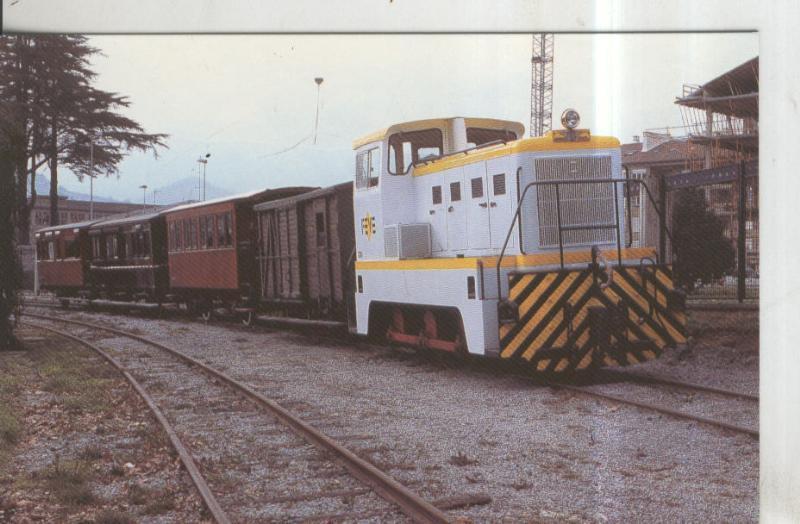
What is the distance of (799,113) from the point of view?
12.3ft

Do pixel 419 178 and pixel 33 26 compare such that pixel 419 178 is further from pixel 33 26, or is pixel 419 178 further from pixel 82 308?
pixel 82 308

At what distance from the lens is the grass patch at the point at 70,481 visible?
448cm

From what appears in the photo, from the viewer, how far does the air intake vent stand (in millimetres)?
8578

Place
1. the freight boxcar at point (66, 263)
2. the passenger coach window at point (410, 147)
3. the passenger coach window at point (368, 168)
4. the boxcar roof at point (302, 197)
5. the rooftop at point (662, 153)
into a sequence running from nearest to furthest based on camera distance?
the rooftop at point (662, 153), the passenger coach window at point (410, 147), the passenger coach window at point (368, 168), the boxcar roof at point (302, 197), the freight boxcar at point (66, 263)

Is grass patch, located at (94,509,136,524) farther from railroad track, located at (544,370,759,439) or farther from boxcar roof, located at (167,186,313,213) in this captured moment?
boxcar roof, located at (167,186,313,213)

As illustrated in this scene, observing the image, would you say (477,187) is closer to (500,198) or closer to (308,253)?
(500,198)

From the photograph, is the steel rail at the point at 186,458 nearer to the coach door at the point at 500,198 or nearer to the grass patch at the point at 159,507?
the grass patch at the point at 159,507

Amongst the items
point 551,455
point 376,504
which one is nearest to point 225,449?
point 376,504

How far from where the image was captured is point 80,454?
18.2ft

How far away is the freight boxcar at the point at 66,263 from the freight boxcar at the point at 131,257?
271 millimetres

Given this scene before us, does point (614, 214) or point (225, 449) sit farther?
point (614, 214)

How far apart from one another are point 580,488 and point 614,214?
395 cm

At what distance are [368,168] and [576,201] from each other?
2780 mm

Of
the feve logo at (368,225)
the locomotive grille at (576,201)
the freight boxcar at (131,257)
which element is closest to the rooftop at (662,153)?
the locomotive grille at (576,201)
